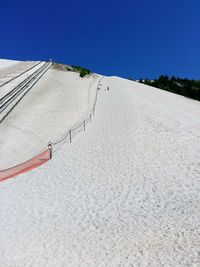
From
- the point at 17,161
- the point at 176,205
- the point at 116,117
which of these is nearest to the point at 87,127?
the point at 116,117

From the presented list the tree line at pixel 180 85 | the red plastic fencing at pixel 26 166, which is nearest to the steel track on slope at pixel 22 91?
the red plastic fencing at pixel 26 166

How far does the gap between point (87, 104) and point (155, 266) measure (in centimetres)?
2710

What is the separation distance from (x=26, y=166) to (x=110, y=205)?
7.12 m

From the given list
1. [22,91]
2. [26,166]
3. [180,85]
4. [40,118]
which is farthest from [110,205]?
[180,85]

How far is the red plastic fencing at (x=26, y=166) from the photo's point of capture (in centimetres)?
1782

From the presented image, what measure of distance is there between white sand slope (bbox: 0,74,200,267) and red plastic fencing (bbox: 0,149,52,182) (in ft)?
2.04

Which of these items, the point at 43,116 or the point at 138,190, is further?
the point at 43,116

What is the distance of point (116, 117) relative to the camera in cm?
2912

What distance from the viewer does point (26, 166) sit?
19.0 metres

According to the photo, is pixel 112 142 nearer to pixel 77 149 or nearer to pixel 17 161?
pixel 77 149

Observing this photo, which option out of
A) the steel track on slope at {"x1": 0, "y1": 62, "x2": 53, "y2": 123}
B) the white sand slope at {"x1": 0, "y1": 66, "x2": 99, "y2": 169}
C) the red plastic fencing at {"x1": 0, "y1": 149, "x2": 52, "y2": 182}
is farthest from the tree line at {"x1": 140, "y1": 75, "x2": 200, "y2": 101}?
the red plastic fencing at {"x1": 0, "y1": 149, "x2": 52, "y2": 182}

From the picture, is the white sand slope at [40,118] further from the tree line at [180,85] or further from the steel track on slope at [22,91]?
the tree line at [180,85]

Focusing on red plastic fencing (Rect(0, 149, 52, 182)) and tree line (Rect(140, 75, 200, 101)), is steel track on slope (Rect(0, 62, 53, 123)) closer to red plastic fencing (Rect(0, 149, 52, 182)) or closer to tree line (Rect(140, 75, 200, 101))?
red plastic fencing (Rect(0, 149, 52, 182))

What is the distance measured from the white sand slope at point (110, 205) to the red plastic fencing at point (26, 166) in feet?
2.04
